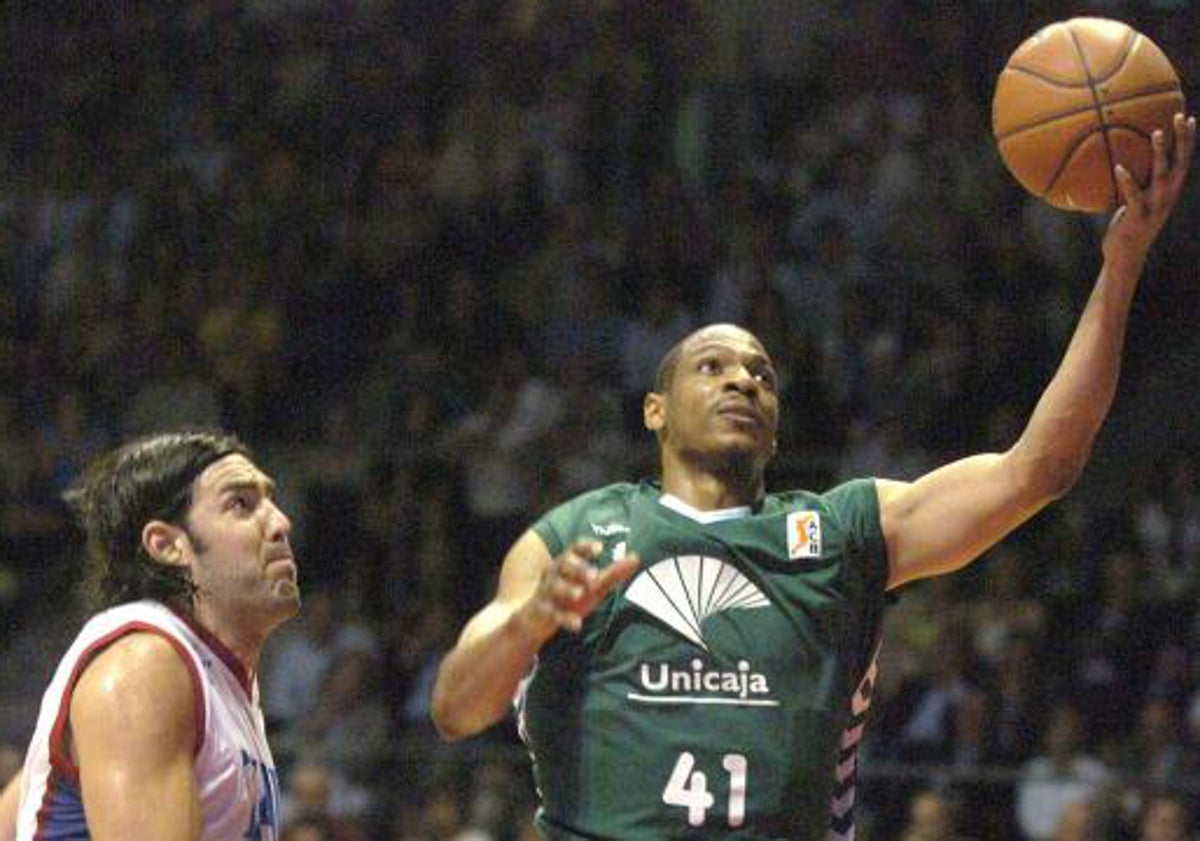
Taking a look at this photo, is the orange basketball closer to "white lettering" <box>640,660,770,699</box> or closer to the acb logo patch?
the acb logo patch

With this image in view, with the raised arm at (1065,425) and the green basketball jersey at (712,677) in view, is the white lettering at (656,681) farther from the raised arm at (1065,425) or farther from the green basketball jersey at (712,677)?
the raised arm at (1065,425)

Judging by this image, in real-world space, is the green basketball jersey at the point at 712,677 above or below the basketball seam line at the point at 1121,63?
below

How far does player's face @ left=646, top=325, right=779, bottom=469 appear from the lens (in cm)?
496

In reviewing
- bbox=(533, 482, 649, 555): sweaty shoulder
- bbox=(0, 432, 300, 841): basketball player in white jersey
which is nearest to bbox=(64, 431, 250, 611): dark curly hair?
bbox=(0, 432, 300, 841): basketball player in white jersey

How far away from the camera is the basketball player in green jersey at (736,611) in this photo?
4.57 meters

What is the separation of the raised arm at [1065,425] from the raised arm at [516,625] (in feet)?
2.40

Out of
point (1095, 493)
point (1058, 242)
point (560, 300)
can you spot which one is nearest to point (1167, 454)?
point (1095, 493)

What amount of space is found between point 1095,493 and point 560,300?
2777 millimetres

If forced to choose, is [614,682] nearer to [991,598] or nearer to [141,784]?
[141,784]

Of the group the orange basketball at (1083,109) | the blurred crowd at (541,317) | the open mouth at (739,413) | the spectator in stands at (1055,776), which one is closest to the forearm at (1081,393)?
the orange basketball at (1083,109)


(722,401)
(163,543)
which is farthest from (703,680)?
(163,543)

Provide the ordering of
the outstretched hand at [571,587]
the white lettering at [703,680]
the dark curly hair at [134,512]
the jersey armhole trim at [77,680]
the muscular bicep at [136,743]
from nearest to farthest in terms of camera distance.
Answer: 1. the muscular bicep at [136,743]
2. the jersey armhole trim at [77,680]
3. the outstretched hand at [571,587]
4. the dark curly hair at [134,512]
5. the white lettering at [703,680]

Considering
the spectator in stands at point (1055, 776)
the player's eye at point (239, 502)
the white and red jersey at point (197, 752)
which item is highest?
the player's eye at point (239, 502)

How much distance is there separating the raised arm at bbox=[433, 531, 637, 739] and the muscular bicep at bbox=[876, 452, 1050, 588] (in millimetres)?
709
